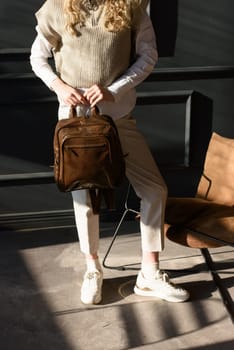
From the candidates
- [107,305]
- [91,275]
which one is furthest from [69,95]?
[107,305]

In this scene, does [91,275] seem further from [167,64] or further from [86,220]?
[167,64]

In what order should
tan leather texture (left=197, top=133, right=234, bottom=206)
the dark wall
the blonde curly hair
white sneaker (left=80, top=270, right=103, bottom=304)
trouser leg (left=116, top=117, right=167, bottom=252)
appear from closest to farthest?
the blonde curly hair < trouser leg (left=116, top=117, right=167, bottom=252) < white sneaker (left=80, top=270, right=103, bottom=304) < tan leather texture (left=197, top=133, right=234, bottom=206) < the dark wall

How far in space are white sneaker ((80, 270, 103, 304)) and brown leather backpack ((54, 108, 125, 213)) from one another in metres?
0.53

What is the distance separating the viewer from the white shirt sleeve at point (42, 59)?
2.57 meters

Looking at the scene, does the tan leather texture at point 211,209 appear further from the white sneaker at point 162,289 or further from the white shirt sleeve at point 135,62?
the white shirt sleeve at point 135,62

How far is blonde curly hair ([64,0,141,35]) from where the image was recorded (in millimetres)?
2432

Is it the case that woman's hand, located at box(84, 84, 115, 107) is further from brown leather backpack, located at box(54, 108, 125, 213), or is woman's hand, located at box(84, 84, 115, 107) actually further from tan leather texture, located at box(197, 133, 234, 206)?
tan leather texture, located at box(197, 133, 234, 206)

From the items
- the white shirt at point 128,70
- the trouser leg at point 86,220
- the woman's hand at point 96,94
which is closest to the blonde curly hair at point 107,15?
the white shirt at point 128,70

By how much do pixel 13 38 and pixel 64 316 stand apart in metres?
1.53

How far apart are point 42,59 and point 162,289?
3.79 ft

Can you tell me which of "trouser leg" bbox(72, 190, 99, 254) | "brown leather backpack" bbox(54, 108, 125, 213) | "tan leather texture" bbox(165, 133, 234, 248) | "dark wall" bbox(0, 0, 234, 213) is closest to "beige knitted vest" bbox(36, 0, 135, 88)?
→ "brown leather backpack" bbox(54, 108, 125, 213)

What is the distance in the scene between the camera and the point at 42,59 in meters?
2.62

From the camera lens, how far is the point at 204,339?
255cm

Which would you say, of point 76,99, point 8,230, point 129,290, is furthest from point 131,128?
point 8,230
